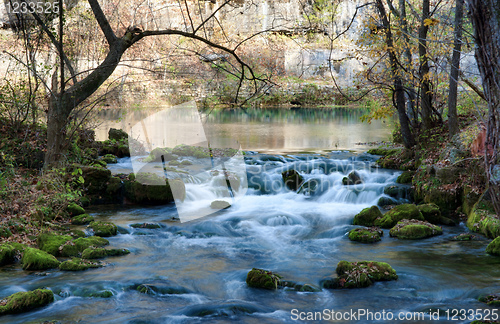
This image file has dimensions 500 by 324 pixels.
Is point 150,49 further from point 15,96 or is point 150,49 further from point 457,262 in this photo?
point 457,262

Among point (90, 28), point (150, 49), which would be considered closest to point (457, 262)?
point (150, 49)

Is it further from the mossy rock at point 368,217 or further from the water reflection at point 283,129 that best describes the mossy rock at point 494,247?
the water reflection at point 283,129

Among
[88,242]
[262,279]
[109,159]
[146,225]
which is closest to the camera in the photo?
[262,279]

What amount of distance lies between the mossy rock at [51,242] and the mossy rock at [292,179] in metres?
6.50

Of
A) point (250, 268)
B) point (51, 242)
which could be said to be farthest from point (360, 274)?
point (51, 242)

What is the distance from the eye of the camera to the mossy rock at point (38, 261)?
5992mm

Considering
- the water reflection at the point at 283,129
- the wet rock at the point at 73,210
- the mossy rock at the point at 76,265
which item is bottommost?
the mossy rock at the point at 76,265

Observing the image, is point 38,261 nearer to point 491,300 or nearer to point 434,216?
point 491,300

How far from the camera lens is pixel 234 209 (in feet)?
33.9

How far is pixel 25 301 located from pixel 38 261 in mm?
1264

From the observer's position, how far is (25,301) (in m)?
4.86

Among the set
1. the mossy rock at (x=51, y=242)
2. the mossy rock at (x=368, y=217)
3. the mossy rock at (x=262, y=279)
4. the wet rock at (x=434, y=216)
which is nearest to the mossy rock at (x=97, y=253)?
the mossy rock at (x=51, y=242)

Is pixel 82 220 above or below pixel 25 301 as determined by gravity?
above

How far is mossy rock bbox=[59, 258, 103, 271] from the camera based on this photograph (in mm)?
6020
